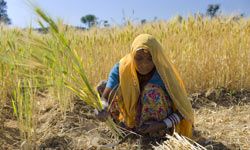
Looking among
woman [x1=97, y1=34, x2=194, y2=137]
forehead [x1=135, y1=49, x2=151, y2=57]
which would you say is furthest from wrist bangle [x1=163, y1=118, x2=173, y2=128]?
forehead [x1=135, y1=49, x2=151, y2=57]

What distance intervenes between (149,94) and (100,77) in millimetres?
1384

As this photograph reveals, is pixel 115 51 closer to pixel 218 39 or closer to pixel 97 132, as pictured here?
pixel 218 39

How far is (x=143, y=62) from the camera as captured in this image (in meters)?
2.64

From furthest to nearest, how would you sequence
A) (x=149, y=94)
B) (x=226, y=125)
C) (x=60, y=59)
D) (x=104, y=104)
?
(x=226, y=125), (x=149, y=94), (x=104, y=104), (x=60, y=59)

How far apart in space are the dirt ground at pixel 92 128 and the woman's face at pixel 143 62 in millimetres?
471

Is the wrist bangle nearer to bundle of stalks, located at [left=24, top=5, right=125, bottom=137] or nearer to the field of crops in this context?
the field of crops

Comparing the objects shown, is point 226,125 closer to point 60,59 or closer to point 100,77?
point 100,77

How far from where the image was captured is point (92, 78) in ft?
13.2

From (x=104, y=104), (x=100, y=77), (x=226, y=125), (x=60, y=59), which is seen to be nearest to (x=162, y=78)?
(x=104, y=104)

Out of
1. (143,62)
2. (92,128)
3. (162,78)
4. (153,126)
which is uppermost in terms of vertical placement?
(143,62)

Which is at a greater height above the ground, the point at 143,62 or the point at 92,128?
the point at 143,62

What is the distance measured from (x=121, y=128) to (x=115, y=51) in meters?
1.55

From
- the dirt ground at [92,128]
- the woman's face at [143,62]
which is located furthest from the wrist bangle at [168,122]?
the woman's face at [143,62]

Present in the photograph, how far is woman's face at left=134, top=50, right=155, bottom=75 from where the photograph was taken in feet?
8.52
